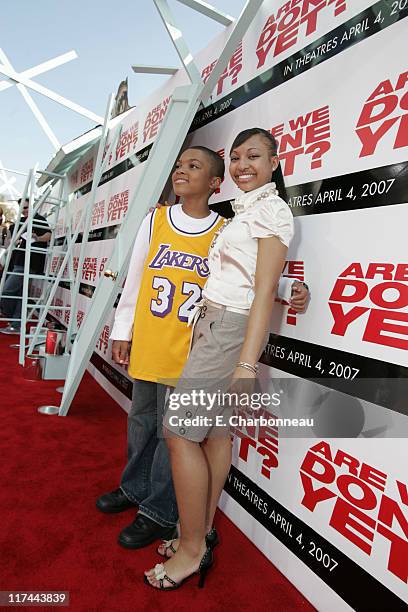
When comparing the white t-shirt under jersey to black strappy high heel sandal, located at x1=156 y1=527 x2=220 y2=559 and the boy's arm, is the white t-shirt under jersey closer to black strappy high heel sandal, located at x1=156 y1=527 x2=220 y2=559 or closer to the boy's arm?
the boy's arm

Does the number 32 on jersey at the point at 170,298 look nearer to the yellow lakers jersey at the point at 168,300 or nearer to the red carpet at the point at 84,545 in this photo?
the yellow lakers jersey at the point at 168,300

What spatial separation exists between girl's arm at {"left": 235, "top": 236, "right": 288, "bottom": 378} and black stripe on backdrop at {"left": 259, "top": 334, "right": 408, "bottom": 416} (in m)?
0.31

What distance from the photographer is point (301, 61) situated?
4.86 ft

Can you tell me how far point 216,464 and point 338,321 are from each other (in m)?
0.56

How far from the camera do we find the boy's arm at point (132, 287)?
4.88 feet

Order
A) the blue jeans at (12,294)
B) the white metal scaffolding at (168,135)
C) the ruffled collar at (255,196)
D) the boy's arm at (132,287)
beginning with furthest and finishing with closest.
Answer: the blue jeans at (12,294)
the white metal scaffolding at (168,135)
the boy's arm at (132,287)
the ruffled collar at (255,196)

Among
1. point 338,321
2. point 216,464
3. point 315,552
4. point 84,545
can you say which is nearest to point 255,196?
point 338,321

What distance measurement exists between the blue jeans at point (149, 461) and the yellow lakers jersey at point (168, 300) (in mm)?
100

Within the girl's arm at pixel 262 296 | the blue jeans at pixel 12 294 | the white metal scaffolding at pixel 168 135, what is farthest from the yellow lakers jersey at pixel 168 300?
the blue jeans at pixel 12 294

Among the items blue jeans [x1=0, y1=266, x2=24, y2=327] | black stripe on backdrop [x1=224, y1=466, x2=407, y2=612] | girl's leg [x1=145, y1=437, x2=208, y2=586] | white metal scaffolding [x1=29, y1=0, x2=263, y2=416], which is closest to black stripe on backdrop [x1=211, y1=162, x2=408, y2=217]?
white metal scaffolding [x1=29, y1=0, x2=263, y2=416]

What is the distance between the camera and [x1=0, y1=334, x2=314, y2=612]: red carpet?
1.15 m

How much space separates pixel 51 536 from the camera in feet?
4.48

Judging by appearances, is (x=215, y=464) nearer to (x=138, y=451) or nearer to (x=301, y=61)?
(x=138, y=451)

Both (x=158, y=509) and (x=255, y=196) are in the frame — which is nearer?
(x=255, y=196)
